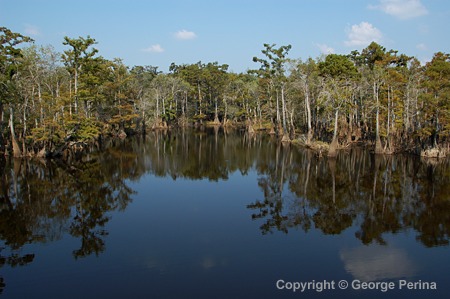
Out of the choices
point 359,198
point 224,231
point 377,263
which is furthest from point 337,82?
point 377,263

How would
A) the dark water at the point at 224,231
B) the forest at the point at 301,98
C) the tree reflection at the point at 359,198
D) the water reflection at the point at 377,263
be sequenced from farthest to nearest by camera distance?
1. the forest at the point at 301,98
2. the tree reflection at the point at 359,198
3. the water reflection at the point at 377,263
4. the dark water at the point at 224,231

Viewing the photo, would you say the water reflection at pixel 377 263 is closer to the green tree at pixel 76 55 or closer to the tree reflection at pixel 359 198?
the tree reflection at pixel 359 198

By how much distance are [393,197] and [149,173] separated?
20296 mm

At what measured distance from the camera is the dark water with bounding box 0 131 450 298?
1235 centimetres

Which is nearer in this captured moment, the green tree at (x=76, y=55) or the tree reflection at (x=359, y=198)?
the tree reflection at (x=359, y=198)

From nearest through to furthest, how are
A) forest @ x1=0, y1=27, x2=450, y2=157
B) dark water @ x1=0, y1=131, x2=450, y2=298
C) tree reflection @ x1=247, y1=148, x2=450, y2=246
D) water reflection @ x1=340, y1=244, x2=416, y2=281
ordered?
1. dark water @ x1=0, y1=131, x2=450, y2=298
2. water reflection @ x1=340, y1=244, x2=416, y2=281
3. tree reflection @ x1=247, y1=148, x2=450, y2=246
4. forest @ x1=0, y1=27, x2=450, y2=157

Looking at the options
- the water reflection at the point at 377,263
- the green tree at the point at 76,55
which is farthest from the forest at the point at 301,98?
the water reflection at the point at 377,263

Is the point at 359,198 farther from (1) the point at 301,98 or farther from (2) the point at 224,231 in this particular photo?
(1) the point at 301,98

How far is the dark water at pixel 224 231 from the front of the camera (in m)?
12.4

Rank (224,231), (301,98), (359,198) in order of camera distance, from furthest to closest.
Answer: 1. (301,98)
2. (359,198)
3. (224,231)

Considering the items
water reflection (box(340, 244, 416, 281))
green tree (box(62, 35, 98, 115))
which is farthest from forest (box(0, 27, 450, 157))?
water reflection (box(340, 244, 416, 281))

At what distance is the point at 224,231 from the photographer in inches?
688

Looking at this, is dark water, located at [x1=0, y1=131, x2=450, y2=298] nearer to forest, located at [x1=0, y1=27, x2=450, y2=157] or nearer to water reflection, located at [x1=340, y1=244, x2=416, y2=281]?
water reflection, located at [x1=340, y1=244, x2=416, y2=281]

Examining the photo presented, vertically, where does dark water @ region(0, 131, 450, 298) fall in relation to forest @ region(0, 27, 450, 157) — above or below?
below
